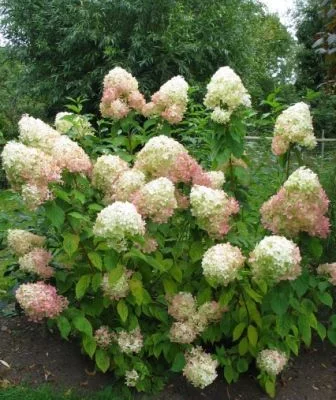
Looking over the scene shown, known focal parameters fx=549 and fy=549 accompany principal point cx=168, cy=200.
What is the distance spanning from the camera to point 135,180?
2523 mm

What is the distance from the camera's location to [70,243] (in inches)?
99.0

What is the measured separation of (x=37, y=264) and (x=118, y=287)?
48cm

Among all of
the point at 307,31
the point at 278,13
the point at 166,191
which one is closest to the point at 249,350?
the point at 166,191

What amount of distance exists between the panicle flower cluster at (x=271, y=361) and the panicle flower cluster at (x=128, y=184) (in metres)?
1.12

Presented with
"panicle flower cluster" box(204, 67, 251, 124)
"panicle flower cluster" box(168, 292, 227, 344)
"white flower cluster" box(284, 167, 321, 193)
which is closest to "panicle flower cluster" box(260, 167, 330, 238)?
"white flower cluster" box(284, 167, 321, 193)

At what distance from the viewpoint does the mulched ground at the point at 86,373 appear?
3.01 metres

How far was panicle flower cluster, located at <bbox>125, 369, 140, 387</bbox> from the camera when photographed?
9.27ft

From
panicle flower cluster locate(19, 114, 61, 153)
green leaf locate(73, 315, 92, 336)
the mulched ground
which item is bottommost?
the mulched ground

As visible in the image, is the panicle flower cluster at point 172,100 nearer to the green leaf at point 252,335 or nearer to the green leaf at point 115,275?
the green leaf at point 115,275

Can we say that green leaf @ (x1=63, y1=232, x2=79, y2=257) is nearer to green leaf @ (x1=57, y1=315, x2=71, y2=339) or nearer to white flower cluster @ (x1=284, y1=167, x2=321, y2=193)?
green leaf @ (x1=57, y1=315, x2=71, y2=339)

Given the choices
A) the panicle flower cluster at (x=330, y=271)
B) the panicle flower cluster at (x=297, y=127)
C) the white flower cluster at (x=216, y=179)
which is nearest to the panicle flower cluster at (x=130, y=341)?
the white flower cluster at (x=216, y=179)

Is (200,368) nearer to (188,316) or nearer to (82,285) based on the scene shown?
(188,316)

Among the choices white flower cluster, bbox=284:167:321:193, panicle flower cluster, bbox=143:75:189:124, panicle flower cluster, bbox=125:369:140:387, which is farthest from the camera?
panicle flower cluster, bbox=143:75:189:124

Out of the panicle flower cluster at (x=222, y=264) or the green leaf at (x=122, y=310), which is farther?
the green leaf at (x=122, y=310)
